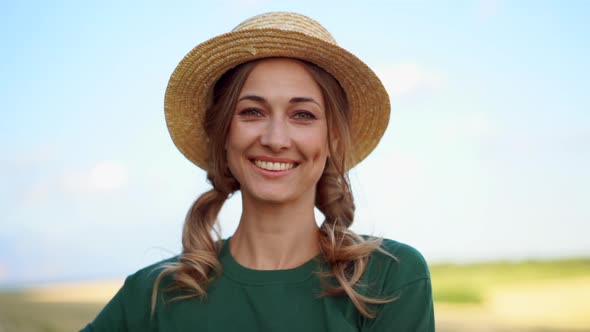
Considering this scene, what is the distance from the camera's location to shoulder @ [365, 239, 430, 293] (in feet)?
8.42

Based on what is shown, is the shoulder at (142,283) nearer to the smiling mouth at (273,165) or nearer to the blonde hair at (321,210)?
the blonde hair at (321,210)

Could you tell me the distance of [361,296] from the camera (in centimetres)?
251

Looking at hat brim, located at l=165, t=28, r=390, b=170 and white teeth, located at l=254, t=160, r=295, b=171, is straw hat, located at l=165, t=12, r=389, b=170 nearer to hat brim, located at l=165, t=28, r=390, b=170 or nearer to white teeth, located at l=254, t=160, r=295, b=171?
hat brim, located at l=165, t=28, r=390, b=170

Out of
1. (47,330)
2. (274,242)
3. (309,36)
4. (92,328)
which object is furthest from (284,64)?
(47,330)

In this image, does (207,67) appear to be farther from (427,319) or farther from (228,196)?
(427,319)

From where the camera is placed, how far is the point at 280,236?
271 cm

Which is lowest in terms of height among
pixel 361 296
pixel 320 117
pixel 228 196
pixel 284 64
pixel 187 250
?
pixel 361 296

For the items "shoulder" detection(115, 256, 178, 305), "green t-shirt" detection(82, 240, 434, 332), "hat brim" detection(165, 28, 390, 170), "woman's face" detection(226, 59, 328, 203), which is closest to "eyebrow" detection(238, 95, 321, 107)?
"woman's face" detection(226, 59, 328, 203)

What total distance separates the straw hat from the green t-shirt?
62cm

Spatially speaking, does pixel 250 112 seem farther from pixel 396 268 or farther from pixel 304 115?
pixel 396 268

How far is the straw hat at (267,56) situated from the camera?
2609mm

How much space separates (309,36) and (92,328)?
5.21 feet

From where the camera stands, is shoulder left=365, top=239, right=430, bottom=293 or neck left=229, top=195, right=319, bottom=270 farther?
neck left=229, top=195, right=319, bottom=270

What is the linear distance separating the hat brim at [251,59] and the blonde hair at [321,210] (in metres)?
0.05
